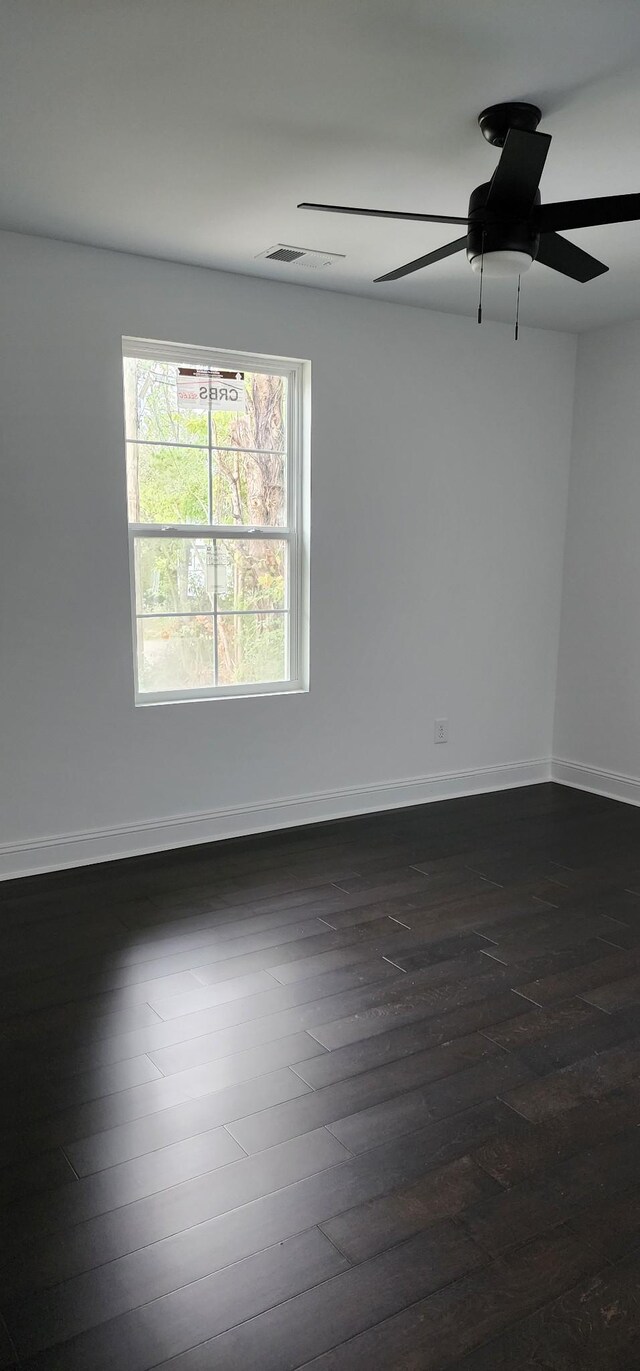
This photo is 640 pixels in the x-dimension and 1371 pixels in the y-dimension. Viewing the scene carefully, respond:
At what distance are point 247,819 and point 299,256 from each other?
8.14 ft

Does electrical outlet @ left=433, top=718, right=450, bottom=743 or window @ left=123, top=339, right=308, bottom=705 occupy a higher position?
window @ left=123, top=339, right=308, bottom=705

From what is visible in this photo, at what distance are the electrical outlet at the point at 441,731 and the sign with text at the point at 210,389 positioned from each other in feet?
6.42

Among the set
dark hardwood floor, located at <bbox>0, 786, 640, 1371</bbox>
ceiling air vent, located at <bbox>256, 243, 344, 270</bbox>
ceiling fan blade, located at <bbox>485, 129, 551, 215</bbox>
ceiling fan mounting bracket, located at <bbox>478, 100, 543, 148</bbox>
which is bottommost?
dark hardwood floor, located at <bbox>0, 786, 640, 1371</bbox>

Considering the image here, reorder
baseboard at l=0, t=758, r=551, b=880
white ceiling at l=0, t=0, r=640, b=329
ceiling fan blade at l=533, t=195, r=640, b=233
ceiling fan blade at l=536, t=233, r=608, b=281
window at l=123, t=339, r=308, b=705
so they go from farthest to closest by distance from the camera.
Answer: window at l=123, t=339, r=308, b=705 → baseboard at l=0, t=758, r=551, b=880 → ceiling fan blade at l=536, t=233, r=608, b=281 → ceiling fan blade at l=533, t=195, r=640, b=233 → white ceiling at l=0, t=0, r=640, b=329

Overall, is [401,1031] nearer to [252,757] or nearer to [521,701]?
[252,757]

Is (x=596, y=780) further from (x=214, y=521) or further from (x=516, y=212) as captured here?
(x=516, y=212)

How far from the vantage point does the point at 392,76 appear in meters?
2.12

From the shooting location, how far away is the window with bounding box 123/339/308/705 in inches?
148

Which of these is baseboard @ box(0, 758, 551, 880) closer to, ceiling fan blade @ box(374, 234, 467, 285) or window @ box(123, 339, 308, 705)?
window @ box(123, 339, 308, 705)

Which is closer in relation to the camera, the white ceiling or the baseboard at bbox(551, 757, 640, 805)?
the white ceiling

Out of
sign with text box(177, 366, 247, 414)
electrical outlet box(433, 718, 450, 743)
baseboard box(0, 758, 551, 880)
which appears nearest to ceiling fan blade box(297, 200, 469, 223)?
sign with text box(177, 366, 247, 414)

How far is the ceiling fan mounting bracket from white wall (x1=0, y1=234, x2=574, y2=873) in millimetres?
1685

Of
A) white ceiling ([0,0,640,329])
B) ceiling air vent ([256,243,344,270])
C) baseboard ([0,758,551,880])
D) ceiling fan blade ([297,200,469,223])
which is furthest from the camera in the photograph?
baseboard ([0,758,551,880])

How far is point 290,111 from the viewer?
2295 mm
